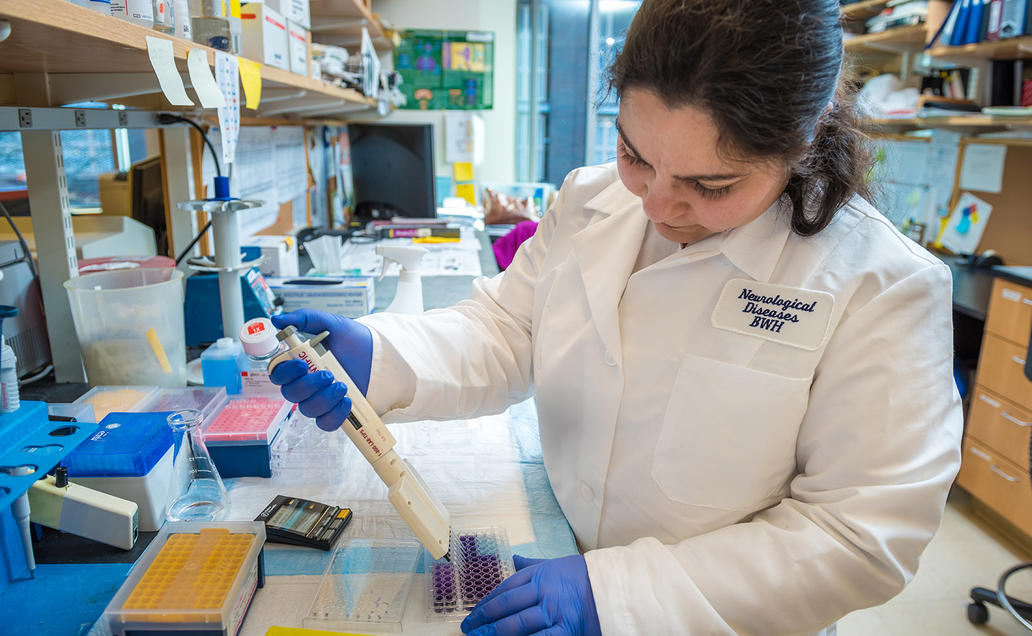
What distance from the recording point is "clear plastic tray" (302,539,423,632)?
2.66 ft

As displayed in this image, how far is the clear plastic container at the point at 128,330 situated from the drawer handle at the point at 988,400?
8.78ft

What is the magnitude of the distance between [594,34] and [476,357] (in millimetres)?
4391

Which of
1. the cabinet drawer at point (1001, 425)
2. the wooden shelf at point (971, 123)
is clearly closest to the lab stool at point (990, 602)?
the cabinet drawer at point (1001, 425)

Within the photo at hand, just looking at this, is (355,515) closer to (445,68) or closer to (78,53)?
(78,53)

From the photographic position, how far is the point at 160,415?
40.4 inches

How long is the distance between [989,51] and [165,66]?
10.4ft

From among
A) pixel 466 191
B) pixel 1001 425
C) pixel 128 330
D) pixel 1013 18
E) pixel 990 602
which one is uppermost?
pixel 1013 18

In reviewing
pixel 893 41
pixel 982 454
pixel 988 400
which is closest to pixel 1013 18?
pixel 893 41

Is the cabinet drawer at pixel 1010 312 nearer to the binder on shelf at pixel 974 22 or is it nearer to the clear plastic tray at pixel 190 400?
the binder on shelf at pixel 974 22

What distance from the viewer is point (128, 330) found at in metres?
1.30

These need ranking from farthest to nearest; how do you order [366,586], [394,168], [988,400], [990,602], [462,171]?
[462,171], [394,168], [988,400], [990,602], [366,586]

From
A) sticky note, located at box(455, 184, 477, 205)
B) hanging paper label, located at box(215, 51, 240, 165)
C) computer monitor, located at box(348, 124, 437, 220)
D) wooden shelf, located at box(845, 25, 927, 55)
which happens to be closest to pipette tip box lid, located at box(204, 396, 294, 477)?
hanging paper label, located at box(215, 51, 240, 165)

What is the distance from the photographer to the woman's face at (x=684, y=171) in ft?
2.46

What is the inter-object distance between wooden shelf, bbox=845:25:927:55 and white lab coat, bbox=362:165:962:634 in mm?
2817
